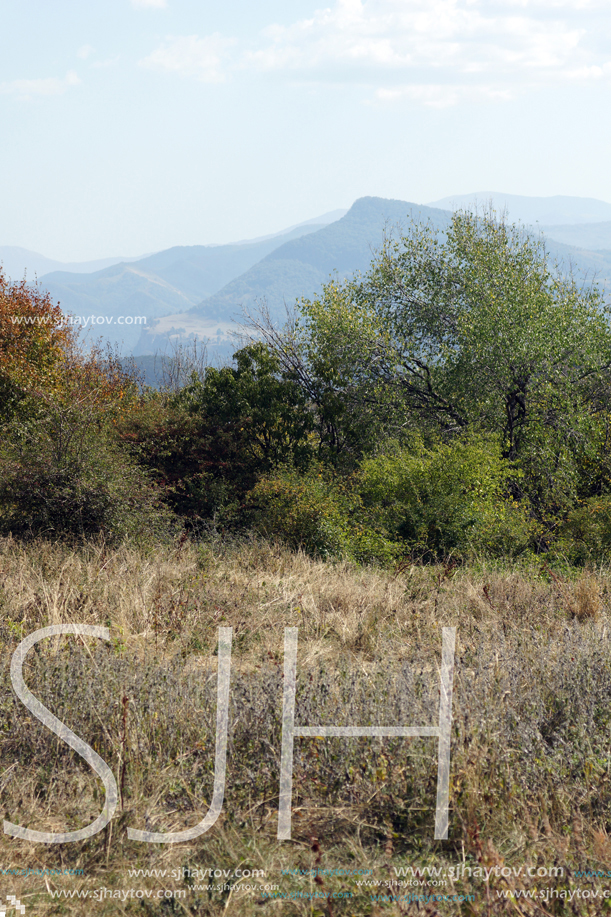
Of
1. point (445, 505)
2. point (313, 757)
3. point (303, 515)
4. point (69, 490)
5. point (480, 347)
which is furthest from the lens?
point (480, 347)

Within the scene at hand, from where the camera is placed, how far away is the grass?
277 centimetres

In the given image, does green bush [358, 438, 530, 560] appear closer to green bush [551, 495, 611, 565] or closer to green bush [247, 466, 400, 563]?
green bush [247, 466, 400, 563]

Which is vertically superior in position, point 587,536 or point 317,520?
point 317,520

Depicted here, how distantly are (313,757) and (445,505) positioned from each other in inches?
258

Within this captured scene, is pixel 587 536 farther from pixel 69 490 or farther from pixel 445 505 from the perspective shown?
pixel 69 490

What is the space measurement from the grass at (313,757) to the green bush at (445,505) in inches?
153

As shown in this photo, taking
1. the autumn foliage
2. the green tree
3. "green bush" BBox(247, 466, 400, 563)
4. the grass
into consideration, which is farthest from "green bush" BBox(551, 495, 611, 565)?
the autumn foliage

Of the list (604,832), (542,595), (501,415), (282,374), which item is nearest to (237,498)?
(282,374)

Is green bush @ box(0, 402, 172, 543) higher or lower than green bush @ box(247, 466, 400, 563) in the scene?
higher

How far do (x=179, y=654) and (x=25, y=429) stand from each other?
19.9ft

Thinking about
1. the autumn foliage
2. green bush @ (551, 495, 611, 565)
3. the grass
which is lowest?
green bush @ (551, 495, 611, 565)

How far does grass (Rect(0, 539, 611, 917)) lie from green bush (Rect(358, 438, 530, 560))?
12.7ft

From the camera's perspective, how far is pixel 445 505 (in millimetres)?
9664

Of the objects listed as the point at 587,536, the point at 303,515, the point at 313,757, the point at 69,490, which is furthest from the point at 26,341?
the point at 313,757
